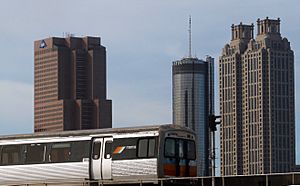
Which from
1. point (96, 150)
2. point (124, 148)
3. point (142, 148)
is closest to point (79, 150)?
point (96, 150)

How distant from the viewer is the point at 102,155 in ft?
171

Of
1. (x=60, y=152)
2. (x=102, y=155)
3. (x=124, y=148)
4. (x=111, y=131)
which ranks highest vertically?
(x=111, y=131)

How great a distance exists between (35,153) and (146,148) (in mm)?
7742

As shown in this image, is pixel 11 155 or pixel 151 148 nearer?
pixel 151 148

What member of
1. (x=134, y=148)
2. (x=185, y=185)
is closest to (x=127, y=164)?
(x=134, y=148)

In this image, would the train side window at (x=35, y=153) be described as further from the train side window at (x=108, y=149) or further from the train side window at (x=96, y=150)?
the train side window at (x=108, y=149)

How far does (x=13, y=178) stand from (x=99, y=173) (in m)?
6.45

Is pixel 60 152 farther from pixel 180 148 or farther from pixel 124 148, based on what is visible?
pixel 180 148

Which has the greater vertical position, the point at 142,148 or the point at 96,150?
the point at 142,148

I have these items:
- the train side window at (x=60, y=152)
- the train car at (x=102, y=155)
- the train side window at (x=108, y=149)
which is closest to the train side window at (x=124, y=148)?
the train car at (x=102, y=155)

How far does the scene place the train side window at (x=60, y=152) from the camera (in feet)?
175

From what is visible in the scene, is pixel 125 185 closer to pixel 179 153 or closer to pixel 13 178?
pixel 179 153

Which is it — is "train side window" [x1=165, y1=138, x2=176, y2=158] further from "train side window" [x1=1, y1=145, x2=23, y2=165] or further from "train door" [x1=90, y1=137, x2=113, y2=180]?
"train side window" [x1=1, y1=145, x2=23, y2=165]

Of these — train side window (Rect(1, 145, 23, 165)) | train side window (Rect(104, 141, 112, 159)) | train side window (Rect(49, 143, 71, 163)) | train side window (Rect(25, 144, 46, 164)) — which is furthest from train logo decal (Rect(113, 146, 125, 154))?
train side window (Rect(1, 145, 23, 165))
